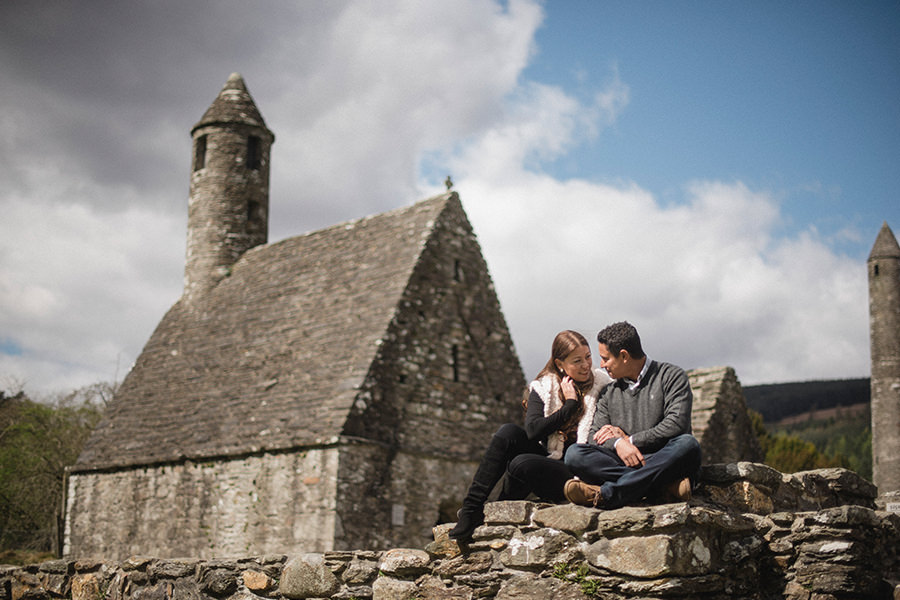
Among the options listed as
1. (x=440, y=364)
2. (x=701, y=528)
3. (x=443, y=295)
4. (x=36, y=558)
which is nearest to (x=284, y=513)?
(x=440, y=364)

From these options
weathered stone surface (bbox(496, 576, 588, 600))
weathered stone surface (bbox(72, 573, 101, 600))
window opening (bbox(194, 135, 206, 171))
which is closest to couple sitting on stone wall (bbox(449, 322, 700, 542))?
weathered stone surface (bbox(496, 576, 588, 600))

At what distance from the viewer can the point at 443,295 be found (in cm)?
1781

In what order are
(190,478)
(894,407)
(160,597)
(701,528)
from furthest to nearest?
1. (894,407)
2. (190,478)
3. (160,597)
4. (701,528)

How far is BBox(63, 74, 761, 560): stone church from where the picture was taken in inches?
606

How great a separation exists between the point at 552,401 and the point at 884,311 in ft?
108

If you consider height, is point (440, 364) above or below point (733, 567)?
above

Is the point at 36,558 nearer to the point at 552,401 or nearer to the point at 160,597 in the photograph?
the point at 160,597

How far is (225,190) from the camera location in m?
24.0

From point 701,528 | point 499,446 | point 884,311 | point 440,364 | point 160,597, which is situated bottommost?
point 160,597

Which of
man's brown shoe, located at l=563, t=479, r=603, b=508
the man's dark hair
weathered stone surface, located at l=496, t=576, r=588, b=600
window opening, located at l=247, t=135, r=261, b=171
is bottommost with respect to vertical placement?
weathered stone surface, located at l=496, t=576, r=588, b=600

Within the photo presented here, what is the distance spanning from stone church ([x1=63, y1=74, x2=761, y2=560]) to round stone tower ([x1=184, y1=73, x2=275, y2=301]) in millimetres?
2053

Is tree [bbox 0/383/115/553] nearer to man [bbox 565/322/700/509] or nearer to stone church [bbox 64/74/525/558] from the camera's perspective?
stone church [bbox 64/74/525/558]

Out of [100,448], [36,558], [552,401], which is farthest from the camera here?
[36,558]

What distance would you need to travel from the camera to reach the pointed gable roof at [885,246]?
35156 mm
